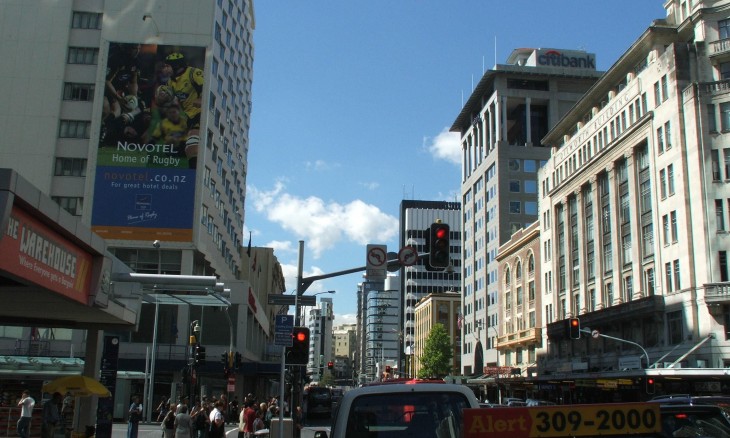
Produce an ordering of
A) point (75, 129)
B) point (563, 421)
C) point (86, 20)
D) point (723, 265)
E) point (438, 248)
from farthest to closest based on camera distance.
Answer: point (86, 20) < point (75, 129) < point (723, 265) < point (438, 248) < point (563, 421)

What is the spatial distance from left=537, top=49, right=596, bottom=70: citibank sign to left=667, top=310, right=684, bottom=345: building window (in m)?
57.7

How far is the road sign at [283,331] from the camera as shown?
752 inches

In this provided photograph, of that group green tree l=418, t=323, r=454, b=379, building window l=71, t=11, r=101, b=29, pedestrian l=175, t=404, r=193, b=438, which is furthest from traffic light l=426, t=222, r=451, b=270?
green tree l=418, t=323, r=454, b=379

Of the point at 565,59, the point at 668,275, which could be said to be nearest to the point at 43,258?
the point at 668,275

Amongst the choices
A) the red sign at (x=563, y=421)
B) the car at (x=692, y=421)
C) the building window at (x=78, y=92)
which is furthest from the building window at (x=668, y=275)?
the red sign at (x=563, y=421)

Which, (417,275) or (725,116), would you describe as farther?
(417,275)

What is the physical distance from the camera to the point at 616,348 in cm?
6012

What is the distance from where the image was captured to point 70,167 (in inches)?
2080

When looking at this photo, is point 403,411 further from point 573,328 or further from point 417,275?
point 417,275

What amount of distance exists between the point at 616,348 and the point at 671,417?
179 ft

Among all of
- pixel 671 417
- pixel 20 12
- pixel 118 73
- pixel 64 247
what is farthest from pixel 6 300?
pixel 20 12

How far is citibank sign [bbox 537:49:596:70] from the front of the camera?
333ft

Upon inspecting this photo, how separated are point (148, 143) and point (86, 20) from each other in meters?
11.2

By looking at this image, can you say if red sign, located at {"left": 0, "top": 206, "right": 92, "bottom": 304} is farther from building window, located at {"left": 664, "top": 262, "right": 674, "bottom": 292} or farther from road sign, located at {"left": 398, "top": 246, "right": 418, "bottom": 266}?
building window, located at {"left": 664, "top": 262, "right": 674, "bottom": 292}
